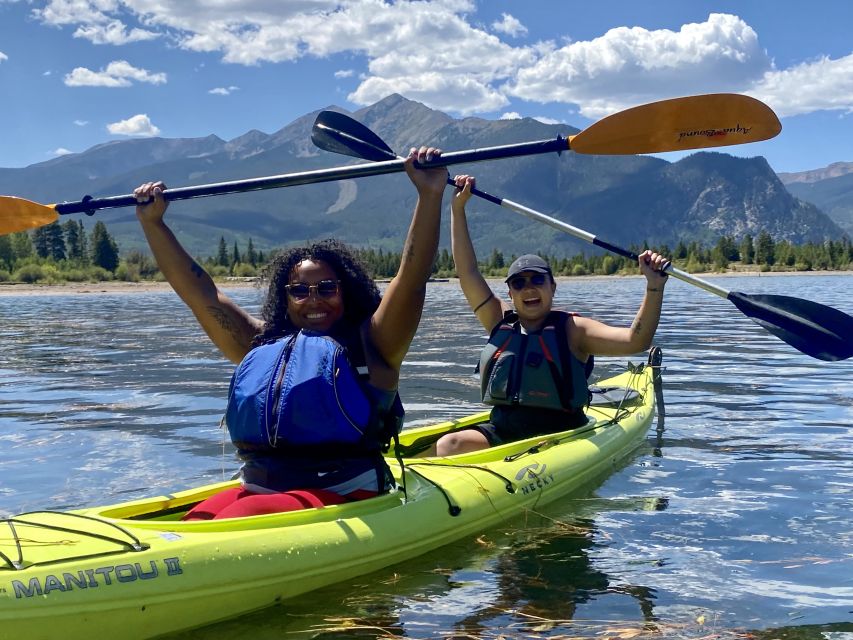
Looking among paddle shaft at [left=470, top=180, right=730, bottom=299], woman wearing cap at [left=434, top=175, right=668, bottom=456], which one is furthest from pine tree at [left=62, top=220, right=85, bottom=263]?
woman wearing cap at [left=434, top=175, right=668, bottom=456]

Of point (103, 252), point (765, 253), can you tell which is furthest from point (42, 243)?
point (765, 253)

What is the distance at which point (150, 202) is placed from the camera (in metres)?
4.89

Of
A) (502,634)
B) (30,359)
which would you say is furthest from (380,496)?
(30,359)

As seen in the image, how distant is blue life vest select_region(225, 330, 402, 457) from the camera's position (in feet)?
13.0

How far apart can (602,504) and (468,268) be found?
83.3 inches

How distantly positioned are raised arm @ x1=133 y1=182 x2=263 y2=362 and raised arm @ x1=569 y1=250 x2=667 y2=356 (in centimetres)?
263

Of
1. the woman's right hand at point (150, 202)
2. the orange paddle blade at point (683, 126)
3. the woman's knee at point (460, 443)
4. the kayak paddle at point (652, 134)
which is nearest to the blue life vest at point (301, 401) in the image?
the woman's right hand at point (150, 202)

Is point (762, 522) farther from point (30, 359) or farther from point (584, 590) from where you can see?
point (30, 359)

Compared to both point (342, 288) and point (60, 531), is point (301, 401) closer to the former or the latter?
point (342, 288)

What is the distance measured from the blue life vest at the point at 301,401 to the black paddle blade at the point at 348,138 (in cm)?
378

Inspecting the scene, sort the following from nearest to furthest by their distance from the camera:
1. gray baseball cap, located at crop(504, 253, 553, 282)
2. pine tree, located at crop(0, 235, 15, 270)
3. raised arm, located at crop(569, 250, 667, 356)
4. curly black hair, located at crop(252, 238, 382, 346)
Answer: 1. curly black hair, located at crop(252, 238, 382, 346)
2. raised arm, located at crop(569, 250, 667, 356)
3. gray baseball cap, located at crop(504, 253, 553, 282)
4. pine tree, located at crop(0, 235, 15, 270)

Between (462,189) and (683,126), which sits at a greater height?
(683,126)

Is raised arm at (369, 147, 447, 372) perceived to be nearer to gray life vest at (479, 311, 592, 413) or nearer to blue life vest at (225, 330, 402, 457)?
blue life vest at (225, 330, 402, 457)

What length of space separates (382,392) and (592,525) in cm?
210
